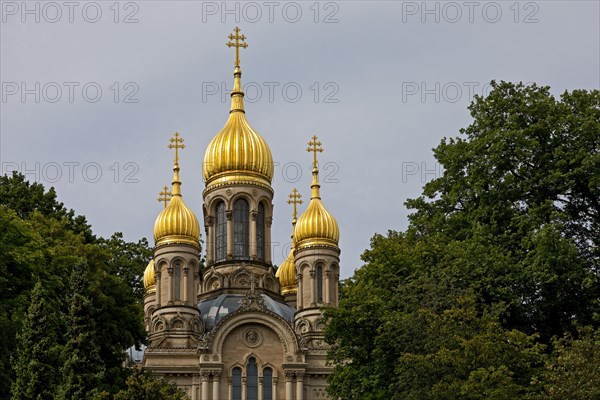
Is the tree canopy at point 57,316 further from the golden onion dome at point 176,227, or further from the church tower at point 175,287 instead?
the golden onion dome at point 176,227

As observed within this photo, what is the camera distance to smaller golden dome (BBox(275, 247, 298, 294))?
80875 millimetres

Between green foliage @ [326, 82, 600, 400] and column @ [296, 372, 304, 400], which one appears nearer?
green foliage @ [326, 82, 600, 400]

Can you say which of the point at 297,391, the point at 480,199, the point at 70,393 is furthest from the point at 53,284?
the point at 297,391

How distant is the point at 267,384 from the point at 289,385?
42.3 inches

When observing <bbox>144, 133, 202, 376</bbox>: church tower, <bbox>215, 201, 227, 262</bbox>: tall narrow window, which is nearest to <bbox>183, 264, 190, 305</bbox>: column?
<bbox>144, 133, 202, 376</bbox>: church tower

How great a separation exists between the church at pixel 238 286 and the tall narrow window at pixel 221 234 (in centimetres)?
5

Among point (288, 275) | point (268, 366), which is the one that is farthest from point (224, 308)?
point (288, 275)

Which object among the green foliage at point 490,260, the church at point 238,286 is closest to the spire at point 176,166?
the church at point 238,286

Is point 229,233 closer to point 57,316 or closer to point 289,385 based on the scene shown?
point 289,385

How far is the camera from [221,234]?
77.0 metres

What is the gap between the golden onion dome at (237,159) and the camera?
77.5 metres

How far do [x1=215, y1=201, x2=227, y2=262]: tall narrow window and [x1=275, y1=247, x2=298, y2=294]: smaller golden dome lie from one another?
16.2 ft

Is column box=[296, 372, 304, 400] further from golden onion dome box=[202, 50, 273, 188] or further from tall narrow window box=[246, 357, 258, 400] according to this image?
golden onion dome box=[202, 50, 273, 188]

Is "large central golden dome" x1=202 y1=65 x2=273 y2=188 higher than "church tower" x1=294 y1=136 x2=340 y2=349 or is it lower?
higher
